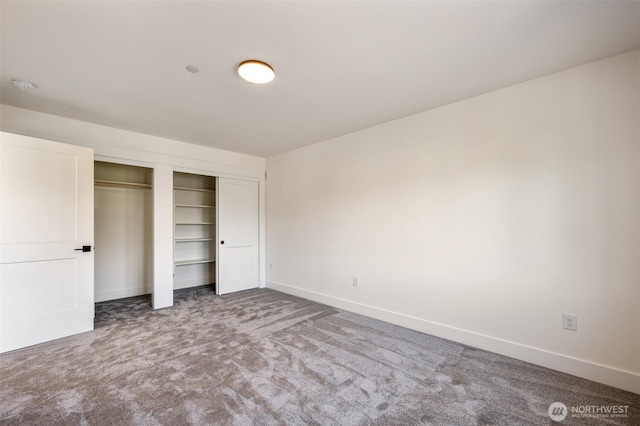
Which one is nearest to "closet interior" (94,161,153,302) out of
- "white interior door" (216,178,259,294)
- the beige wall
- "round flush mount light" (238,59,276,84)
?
"white interior door" (216,178,259,294)

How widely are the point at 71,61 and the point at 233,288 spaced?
3691 millimetres

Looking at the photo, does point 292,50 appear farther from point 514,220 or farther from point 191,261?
point 191,261

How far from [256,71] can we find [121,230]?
3828 mm

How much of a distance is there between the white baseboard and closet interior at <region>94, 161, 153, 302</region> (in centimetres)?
349

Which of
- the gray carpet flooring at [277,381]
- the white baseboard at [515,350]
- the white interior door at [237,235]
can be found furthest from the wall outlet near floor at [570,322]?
the white interior door at [237,235]

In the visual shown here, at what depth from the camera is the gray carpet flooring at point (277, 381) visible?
1.74 m

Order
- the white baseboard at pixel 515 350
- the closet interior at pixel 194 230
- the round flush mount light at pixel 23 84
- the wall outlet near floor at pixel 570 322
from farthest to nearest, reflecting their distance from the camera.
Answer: the closet interior at pixel 194 230, the round flush mount light at pixel 23 84, the wall outlet near floor at pixel 570 322, the white baseboard at pixel 515 350

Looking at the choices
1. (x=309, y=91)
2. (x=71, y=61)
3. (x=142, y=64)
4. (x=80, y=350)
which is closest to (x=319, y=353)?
(x=80, y=350)

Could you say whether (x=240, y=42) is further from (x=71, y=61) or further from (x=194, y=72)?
(x=71, y=61)

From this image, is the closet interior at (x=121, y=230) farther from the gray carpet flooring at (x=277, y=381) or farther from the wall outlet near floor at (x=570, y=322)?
the wall outlet near floor at (x=570, y=322)

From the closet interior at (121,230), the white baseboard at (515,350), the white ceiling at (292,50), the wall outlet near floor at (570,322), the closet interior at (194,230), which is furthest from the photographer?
the closet interior at (194,230)

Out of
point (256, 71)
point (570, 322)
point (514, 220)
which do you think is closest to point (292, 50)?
point (256, 71)

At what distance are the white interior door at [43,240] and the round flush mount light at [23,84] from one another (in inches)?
19.6

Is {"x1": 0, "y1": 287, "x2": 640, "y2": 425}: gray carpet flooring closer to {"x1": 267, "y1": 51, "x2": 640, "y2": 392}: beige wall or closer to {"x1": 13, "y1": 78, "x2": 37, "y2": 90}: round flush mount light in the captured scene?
{"x1": 267, "y1": 51, "x2": 640, "y2": 392}: beige wall
